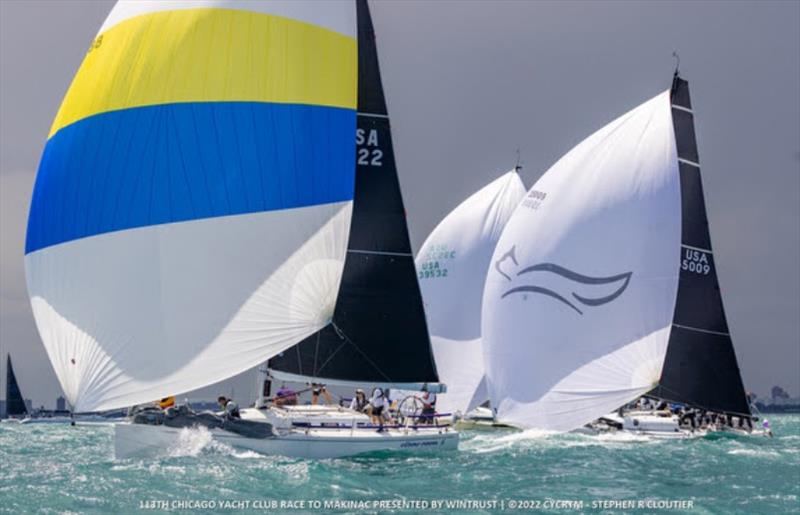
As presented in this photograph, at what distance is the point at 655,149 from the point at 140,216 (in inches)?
549

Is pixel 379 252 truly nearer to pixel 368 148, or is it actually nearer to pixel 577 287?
pixel 368 148

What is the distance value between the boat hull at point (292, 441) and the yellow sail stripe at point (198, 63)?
665 centimetres

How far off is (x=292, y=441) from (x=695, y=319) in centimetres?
1299

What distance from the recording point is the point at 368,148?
27609 mm

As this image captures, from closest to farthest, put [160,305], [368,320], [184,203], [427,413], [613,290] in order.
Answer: [160,305], [184,203], [368,320], [427,413], [613,290]

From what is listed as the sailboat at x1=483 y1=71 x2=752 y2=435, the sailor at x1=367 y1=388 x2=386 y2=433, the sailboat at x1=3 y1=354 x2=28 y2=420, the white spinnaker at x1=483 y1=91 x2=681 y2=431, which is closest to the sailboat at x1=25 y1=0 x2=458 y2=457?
the sailor at x1=367 y1=388 x2=386 y2=433

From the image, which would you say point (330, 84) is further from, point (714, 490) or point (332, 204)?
point (714, 490)

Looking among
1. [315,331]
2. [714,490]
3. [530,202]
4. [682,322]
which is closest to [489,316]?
[530,202]

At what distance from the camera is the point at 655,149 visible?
1219 inches

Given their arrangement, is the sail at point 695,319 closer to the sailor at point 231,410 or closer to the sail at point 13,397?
the sailor at point 231,410

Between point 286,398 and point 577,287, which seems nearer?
point 286,398

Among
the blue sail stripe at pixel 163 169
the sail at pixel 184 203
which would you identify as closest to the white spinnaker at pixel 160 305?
the sail at pixel 184 203

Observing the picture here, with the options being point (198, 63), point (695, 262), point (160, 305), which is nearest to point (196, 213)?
point (160, 305)

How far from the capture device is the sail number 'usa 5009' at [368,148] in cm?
2755
